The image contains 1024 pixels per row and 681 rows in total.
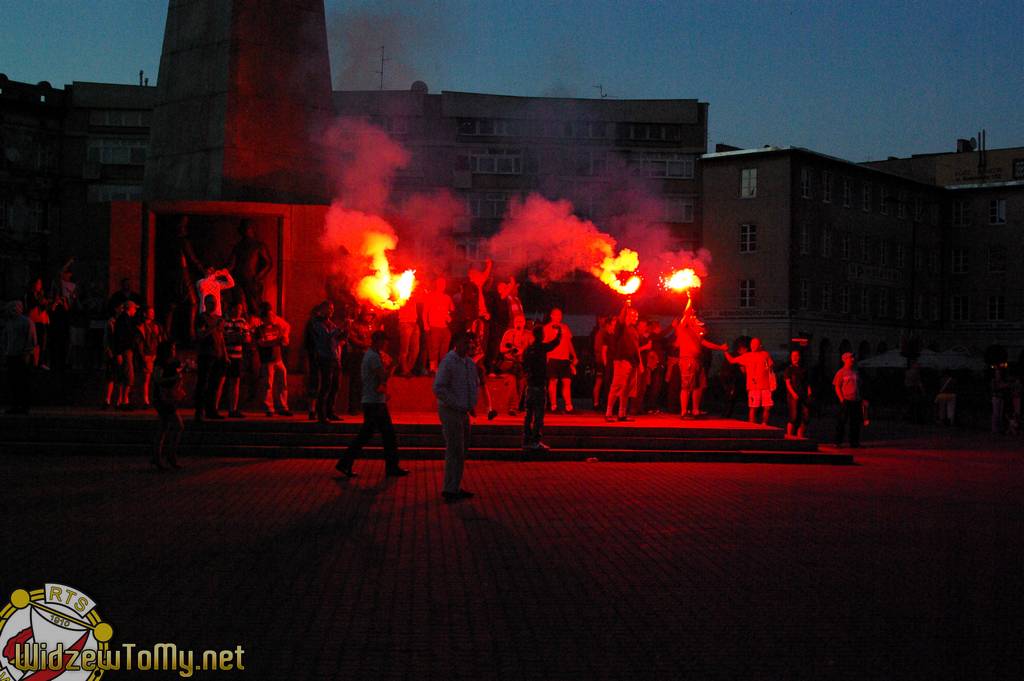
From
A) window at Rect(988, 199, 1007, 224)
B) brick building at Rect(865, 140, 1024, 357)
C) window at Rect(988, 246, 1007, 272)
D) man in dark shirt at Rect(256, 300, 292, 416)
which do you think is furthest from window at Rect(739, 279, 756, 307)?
man in dark shirt at Rect(256, 300, 292, 416)

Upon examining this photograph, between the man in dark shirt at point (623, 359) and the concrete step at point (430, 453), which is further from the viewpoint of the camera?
the man in dark shirt at point (623, 359)

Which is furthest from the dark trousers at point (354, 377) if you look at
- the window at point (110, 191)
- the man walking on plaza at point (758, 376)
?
the window at point (110, 191)

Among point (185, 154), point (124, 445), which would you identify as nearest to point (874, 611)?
point (124, 445)

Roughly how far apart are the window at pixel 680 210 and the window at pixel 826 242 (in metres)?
7.28

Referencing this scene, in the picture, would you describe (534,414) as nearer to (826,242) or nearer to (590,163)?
(590,163)

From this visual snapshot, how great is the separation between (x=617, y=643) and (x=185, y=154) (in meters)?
17.2

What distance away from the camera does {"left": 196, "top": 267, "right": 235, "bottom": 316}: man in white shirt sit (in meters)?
20.2

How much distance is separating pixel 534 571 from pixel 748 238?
55.3 meters

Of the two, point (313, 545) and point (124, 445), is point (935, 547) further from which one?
point (124, 445)

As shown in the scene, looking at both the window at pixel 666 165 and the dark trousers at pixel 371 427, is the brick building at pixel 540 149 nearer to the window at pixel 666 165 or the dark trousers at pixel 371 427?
the window at pixel 666 165

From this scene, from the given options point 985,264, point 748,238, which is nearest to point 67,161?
point 748,238

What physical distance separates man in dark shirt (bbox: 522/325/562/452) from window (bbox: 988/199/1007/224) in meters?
→ 61.7

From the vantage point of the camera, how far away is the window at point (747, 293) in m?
61.9

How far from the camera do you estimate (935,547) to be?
10273 millimetres
